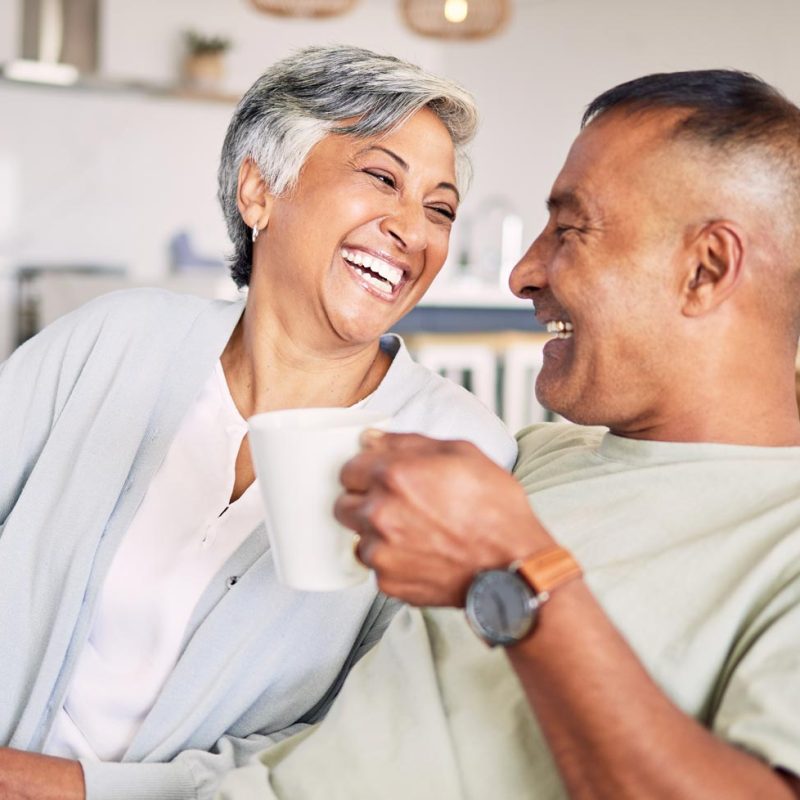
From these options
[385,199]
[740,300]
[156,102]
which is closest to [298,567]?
[740,300]

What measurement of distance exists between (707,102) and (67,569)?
2.99ft

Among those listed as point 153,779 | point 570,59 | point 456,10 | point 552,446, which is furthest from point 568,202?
point 570,59

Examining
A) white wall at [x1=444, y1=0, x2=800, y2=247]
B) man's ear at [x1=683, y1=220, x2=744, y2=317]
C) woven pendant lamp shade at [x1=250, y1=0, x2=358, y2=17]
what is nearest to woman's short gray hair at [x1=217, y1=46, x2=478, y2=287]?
man's ear at [x1=683, y1=220, x2=744, y2=317]

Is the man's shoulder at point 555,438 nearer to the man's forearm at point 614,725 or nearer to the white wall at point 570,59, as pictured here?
the man's forearm at point 614,725

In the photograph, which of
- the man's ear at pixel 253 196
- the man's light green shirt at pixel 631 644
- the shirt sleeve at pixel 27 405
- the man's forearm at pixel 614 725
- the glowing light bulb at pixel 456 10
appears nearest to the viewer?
the man's forearm at pixel 614 725

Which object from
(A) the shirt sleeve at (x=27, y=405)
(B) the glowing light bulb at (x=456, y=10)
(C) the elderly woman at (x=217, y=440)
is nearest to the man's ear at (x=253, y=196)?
(C) the elderly woman at (x=217, y=440)

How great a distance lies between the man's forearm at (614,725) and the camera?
72cm

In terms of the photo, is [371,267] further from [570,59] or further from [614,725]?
[570,59]

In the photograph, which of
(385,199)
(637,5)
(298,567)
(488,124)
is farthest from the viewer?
(488,124)

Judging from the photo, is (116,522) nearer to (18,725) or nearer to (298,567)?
(18,725)

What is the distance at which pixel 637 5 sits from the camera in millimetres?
6816

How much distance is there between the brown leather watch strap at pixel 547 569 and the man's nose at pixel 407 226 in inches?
31.5

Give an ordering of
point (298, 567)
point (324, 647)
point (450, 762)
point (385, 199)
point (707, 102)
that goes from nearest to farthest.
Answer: point (298, 567) < point (450, 762) < point (707, 102) < point (324, 647) < point (385, 199)

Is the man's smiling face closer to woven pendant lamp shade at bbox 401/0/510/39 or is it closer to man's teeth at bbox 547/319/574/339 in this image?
man's teeth at bbox 547/319/574/339
